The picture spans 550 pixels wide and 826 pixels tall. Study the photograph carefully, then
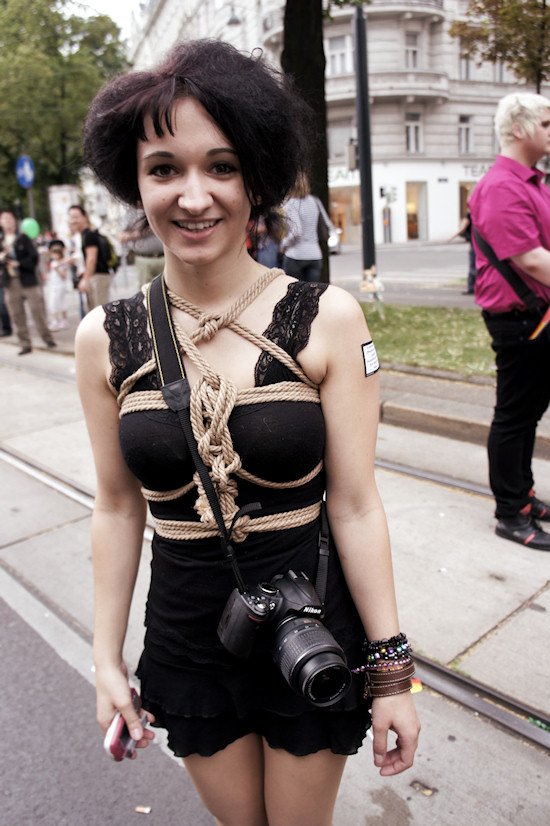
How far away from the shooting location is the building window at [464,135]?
113ft

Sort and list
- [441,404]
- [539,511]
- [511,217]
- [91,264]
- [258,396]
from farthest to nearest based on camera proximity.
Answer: [91,264]
[441,404]
[539,511]
[511,217]
[258,396]

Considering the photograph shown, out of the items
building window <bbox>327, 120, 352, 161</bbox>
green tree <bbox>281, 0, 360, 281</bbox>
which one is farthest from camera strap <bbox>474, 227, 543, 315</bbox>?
building window <bbox>327, 120, 352, 161</bbox>

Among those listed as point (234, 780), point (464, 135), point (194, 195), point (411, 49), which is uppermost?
point (411, 49)

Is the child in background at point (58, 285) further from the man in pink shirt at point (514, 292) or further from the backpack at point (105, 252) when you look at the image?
the man in pink shirt at point (514, 292)

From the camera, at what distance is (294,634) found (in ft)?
3.94

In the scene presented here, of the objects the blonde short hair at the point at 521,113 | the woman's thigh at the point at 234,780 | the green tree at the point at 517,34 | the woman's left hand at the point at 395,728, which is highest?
the green tree at the point at 517,34

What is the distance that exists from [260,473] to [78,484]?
12.8 ft

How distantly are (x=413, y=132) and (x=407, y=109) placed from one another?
1.16 meters

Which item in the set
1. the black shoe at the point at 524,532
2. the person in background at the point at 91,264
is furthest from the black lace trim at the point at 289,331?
the person in background at the point at 91,264

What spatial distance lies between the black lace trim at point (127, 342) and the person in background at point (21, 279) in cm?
974

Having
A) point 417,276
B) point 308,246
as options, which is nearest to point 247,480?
point 308,246

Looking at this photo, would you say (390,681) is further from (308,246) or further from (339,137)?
(339,137)

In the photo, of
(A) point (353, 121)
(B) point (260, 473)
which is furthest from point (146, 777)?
(A) point (353, 121)

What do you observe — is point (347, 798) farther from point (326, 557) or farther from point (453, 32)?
point (453, 32)
